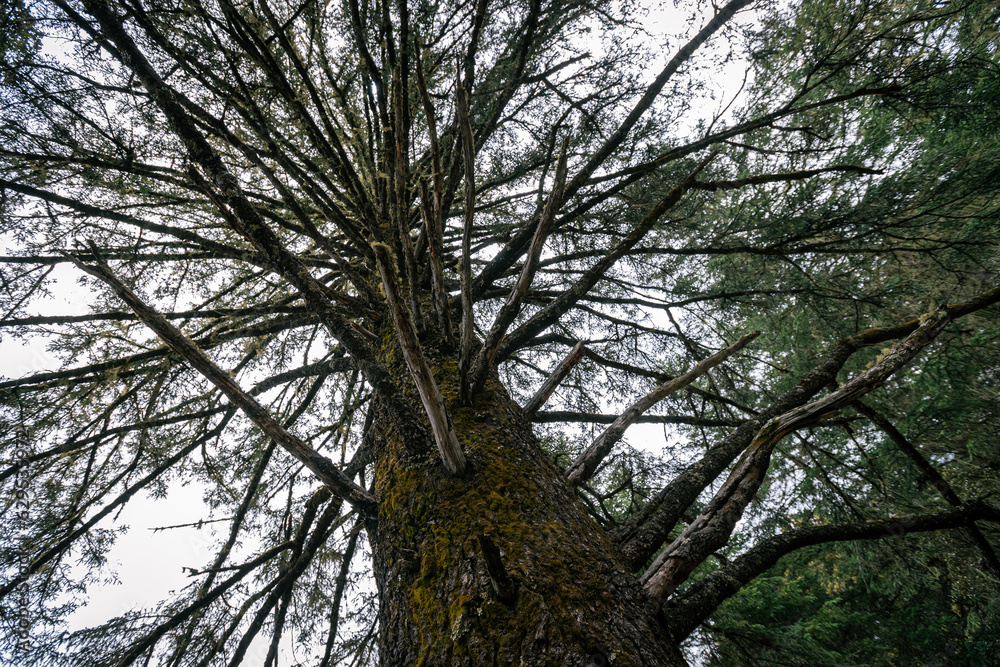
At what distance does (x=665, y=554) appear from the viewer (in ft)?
4.15

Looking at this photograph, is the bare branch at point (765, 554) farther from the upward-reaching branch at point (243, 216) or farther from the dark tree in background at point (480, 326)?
the upward-reaching branch at point (243, 216)

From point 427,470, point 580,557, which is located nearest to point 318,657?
point 427,470

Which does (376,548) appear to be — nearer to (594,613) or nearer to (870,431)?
(594,613)

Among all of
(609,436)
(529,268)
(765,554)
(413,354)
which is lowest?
(765,554)

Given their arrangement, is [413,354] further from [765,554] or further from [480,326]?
[480,326]

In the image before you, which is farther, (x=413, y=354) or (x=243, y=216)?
(x=243, y=216)

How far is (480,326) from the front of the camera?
440 cm

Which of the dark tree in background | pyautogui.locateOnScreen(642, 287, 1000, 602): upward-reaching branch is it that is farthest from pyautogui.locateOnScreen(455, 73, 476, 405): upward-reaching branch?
pyautogui.locateOnScreen(642, 287, 1000, 602): upward-reaching branch

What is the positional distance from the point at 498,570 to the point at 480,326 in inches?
137

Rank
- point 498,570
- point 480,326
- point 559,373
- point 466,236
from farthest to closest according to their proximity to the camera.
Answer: point 480,326 < point 559,373 < point 466,236 < point 498,570

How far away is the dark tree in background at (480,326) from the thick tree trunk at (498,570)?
0.03ft

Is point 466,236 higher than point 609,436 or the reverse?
higher

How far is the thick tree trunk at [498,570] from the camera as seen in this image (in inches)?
39.5

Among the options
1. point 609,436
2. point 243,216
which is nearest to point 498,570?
point 609,436
